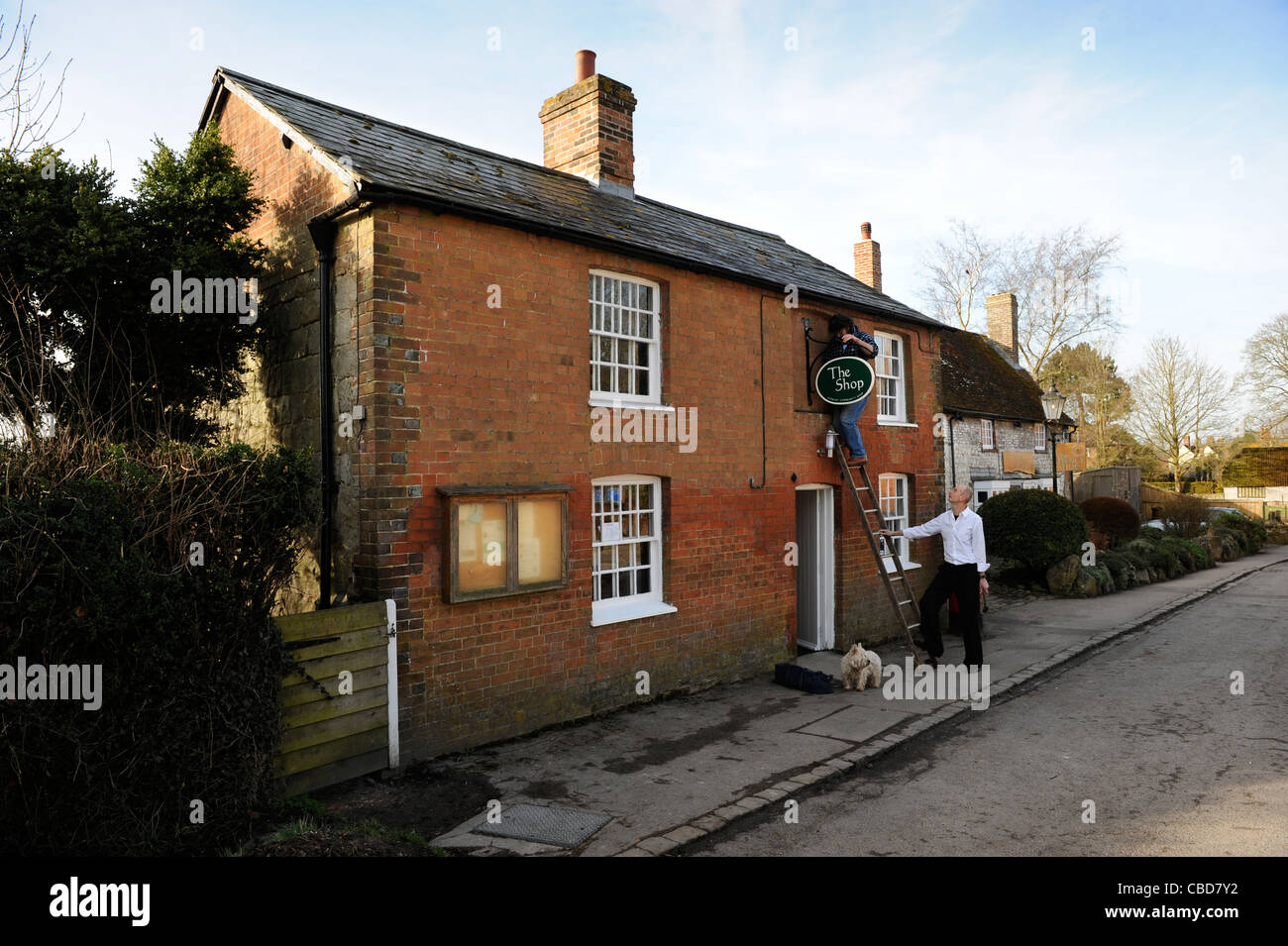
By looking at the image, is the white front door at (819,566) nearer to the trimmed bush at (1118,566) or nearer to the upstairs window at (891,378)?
the upstairs window at (891,378)

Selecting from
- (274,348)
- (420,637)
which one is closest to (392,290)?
(274,348)

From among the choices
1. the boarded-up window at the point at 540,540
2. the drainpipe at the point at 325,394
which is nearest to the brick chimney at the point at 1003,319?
the boarded-up window at the point at 540,540

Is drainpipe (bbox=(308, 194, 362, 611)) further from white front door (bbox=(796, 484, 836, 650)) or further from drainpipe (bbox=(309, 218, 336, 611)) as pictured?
white front door (bbox=(796, 484, 836, 650))

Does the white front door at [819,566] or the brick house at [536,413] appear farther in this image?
the white front door at [819,566]

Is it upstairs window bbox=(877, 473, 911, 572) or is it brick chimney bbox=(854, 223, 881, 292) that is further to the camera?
brick chimney bbox=(854, 223, 881, 292)

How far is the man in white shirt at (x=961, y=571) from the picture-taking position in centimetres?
986

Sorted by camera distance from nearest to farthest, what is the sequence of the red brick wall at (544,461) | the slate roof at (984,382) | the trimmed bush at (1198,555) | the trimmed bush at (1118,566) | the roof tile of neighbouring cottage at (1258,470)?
the red brick wall at (544,461), the trimmed bush at (1118,566), the trimmed bush at (1198,555), the slate roof at (984,382), the roof tile of neighbouring cottage at (1258,470)

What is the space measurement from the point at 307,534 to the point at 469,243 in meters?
3.19

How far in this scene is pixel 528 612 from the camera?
309 inches

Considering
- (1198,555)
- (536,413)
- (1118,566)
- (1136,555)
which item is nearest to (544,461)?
(536,413)

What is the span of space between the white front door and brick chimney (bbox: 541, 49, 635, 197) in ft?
17.5

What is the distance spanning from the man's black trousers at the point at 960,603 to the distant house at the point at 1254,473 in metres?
37.3

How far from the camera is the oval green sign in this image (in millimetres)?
10898

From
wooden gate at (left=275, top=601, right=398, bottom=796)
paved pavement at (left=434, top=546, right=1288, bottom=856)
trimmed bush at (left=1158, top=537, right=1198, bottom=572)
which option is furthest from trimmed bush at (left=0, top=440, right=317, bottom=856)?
trimmed bush at (left=1158, top=537, right=1198, bottom=572)
